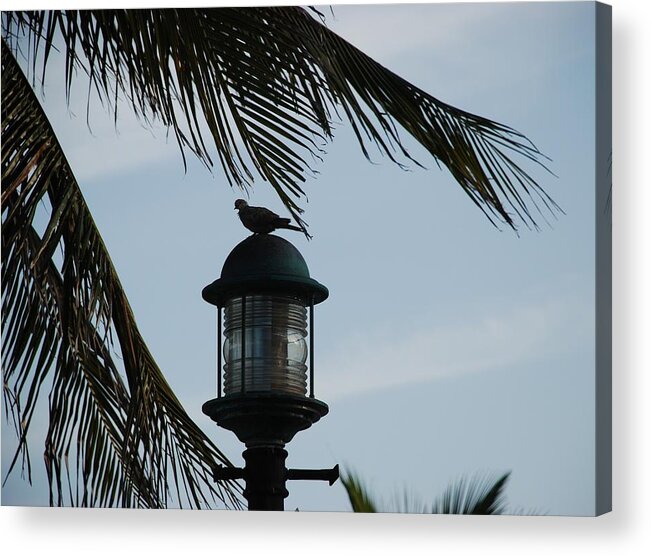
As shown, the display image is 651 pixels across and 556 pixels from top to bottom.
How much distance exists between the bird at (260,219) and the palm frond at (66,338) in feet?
1.10

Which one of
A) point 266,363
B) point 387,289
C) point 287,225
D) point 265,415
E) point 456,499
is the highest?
point 287,225

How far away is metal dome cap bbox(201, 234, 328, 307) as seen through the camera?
3.30m

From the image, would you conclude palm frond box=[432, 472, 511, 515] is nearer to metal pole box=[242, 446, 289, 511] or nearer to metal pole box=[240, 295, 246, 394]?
metal pole box=[242, 446, 289, 511]

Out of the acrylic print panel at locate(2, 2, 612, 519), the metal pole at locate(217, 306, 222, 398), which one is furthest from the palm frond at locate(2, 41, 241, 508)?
the metal pole at locate(217, 306, 222, 398)

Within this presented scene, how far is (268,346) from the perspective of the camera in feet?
10.7

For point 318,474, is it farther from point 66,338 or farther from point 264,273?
point 66,338

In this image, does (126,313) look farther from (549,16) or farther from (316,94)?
(549,16)

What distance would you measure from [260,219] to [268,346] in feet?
1.01

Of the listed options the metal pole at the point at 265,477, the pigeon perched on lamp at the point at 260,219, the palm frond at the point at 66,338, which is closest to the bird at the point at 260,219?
the pigeon perched on lamp at the point at 260,219

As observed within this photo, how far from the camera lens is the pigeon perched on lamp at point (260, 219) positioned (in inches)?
133

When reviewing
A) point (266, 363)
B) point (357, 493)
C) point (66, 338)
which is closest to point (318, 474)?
point (357, 493)

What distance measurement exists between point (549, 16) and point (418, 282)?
66 centimetres

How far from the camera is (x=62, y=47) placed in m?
3.50

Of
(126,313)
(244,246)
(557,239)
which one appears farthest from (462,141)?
(126,313)
